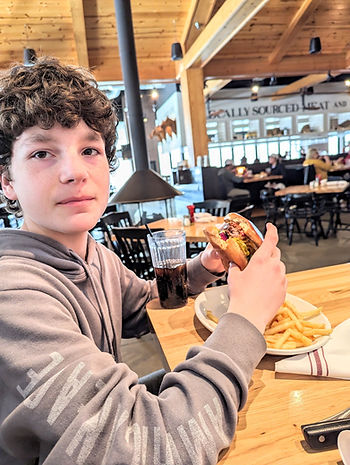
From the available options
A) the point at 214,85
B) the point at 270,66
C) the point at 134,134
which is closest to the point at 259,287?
the point at 134,134

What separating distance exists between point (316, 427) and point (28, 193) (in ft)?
2.49

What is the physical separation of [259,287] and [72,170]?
510 mm

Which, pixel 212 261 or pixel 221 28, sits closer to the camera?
pixel 212 261

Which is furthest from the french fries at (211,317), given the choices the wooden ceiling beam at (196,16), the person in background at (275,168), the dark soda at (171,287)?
the person in background at (275,168)

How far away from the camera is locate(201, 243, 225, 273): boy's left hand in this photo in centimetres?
117

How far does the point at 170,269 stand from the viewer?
43.2 inches

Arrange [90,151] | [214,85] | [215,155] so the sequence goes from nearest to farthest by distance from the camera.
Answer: [90,151] < [214,85] < [215,155]

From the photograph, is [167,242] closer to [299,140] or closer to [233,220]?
[233,220]

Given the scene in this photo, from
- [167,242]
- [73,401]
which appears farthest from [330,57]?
[73,401]

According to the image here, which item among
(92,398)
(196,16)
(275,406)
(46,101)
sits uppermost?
(196,16)

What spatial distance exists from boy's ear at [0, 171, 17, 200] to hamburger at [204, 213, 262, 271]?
53 centimetres

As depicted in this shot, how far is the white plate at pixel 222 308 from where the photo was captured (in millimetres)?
749

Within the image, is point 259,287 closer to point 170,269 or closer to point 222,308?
point 222,308

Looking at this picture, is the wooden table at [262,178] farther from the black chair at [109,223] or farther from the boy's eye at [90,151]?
the boy's eye at [90,151]
